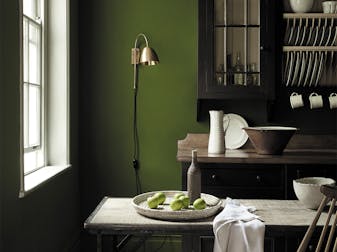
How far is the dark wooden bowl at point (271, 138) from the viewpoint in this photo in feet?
11.1

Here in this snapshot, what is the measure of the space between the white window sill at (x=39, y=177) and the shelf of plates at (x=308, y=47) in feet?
6.02

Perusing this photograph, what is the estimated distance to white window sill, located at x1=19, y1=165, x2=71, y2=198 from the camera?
253 cm

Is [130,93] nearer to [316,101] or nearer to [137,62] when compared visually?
[137,62]

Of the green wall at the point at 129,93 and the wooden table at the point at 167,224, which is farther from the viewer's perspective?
the green wall at the point at 129,93

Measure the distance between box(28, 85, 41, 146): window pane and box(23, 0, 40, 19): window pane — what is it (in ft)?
1.54

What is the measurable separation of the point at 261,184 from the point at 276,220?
1.36 metres

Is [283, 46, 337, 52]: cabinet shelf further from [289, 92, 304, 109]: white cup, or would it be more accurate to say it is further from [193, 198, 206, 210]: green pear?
[193, 198, 206, 210]: green pear

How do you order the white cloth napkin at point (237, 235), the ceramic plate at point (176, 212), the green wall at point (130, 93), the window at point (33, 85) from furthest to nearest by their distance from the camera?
the green wall at point (130, 93) → the window at point (33, 85) → the ceramic plate at point (176, 212) → the white cloth napkin at point (237, 235)

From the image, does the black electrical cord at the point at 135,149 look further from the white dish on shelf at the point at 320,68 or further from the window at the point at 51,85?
the white dish on shelf at the point at 320,68

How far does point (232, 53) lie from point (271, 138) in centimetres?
71

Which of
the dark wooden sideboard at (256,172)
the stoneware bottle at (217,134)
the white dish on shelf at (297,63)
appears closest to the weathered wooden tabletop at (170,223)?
the dark wooden sideboard at (256,172)

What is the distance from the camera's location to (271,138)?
11.1 feet

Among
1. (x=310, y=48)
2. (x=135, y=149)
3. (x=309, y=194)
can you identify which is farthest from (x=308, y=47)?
(x=309, y=194)

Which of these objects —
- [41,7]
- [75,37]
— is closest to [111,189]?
[75,37]
